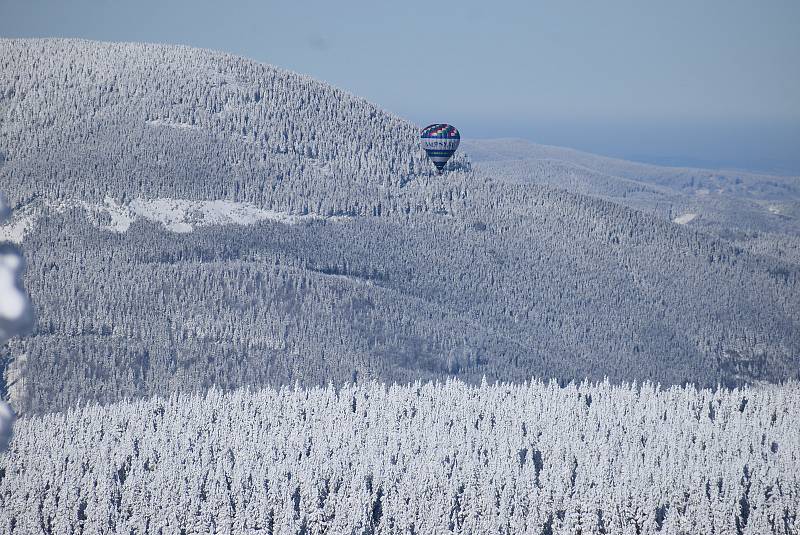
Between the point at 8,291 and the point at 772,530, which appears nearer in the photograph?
the point at 8,291

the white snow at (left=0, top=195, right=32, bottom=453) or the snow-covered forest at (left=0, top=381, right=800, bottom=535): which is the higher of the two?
the white snow at (left=0, top=195, right=32, bottom=453)

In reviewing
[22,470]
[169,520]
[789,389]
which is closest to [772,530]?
[169,520]

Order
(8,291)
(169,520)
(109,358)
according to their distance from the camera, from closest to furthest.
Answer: (8,291) → (169,520) → (109,358)

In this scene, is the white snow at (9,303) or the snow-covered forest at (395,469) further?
the snow-covered forest at (395,469)

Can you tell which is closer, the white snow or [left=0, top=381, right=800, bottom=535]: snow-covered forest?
the white snow

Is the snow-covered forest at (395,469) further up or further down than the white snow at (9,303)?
further down

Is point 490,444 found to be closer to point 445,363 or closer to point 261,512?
point 261,512

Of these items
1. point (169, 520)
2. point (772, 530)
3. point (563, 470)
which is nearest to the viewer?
point (169, 520)

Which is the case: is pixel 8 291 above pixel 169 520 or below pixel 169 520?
above
